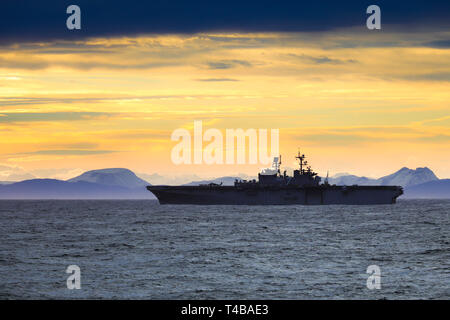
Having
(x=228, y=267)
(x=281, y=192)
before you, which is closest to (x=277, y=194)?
(x=281, y=192)

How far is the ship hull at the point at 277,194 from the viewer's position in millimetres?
127312

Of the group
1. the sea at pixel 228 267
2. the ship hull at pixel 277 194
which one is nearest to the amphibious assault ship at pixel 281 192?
the ship hull at pixel 277 194

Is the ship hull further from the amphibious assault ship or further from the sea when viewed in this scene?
the sea

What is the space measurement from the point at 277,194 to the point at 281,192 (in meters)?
1.12

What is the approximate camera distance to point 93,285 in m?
24.9

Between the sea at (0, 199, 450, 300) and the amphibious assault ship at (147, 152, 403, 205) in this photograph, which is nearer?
the sea at (0, 199, 450, 300)

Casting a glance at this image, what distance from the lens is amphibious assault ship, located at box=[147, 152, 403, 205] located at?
Result: 127 m

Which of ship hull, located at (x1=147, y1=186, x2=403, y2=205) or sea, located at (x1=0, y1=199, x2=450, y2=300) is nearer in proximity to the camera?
sea, located at (x1=0, y1=199, x2=450, y2=300)

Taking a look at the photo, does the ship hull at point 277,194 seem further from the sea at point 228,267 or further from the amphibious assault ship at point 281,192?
the sea at point 228,267

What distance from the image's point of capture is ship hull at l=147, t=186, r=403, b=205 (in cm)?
12731

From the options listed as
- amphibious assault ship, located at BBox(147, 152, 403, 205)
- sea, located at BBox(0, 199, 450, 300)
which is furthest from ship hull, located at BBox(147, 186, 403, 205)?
sea, located at BBox(0, 199, 450, 300)

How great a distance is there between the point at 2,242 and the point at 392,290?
3543 cm
